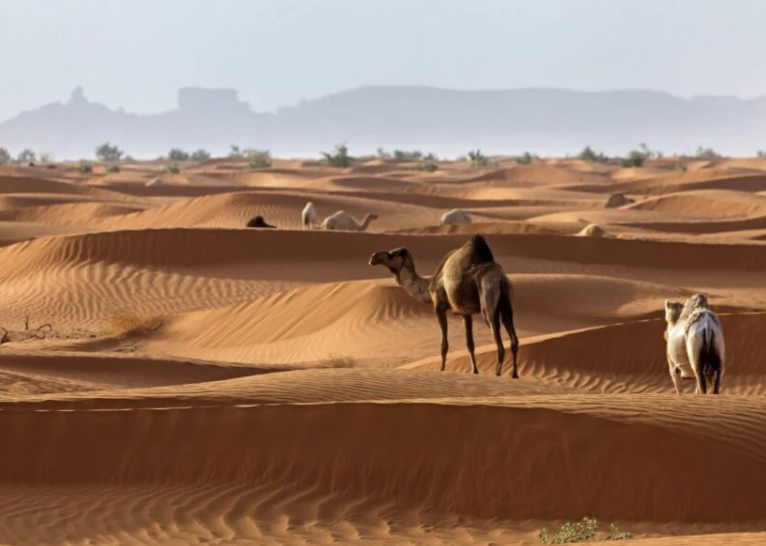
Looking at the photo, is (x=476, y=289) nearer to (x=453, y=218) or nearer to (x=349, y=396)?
(x=349, y=396)

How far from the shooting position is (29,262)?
31391mm

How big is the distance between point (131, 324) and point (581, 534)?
58.4ft

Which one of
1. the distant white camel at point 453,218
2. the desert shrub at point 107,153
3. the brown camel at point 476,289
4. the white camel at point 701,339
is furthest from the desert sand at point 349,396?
the desert shrub at point 107,153

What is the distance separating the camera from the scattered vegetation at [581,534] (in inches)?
336

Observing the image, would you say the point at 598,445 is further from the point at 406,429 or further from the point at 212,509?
the point at 212,509

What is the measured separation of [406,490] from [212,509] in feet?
4.43

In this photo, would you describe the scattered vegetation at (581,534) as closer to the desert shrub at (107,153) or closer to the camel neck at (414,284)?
the camel neck at (414,284)

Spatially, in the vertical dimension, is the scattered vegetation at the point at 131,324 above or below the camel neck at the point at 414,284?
below

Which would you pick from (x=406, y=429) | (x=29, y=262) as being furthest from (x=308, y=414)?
(x=29, y=262)

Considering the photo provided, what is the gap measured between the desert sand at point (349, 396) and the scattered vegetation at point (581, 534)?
0.62 ft

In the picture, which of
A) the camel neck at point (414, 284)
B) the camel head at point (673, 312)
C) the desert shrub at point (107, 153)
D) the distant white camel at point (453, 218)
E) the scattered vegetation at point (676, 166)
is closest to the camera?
the camel head at point (673, 312)

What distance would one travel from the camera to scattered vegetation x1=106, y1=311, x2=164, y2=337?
83.0 feet

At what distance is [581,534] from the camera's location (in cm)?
873

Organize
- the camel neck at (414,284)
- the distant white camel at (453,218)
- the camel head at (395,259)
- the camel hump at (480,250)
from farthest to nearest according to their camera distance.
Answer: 1. the distant white camel at (453,218)
2. the camel head at (395,259)
3. the camel neck at (414,284)
4. the camel hump at (480,250)
